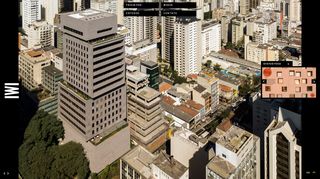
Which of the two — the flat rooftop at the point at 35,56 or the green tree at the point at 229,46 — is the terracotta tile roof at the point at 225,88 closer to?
the green tree at the point at 229,46

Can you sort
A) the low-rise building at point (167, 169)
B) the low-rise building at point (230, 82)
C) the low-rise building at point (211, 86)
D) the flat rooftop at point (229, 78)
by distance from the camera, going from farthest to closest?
1. the flat rooftop at point (229, 78)
2. the low-rise building at point (230, 82)
3. the low-rise building at point (211, 86)
4. the low-rise building at point (167, 169)

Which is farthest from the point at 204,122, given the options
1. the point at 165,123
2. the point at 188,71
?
the point at 188,71

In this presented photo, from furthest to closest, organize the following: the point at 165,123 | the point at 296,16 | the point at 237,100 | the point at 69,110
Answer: the point at 296,16
the point at 237,100
the point at 165,123
the point at 69,110

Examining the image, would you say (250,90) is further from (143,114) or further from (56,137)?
(56,137)

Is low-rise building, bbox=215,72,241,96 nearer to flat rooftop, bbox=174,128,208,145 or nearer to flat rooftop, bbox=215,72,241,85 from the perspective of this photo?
flat rooftop, bbox=215,72,241,85

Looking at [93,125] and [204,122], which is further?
[204,122]

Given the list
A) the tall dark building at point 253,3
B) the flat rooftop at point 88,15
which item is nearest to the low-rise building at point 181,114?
the flat rooftop at point 88,15

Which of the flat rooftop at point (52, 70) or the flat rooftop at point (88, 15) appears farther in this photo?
the flat rooftop at point (52, 70)

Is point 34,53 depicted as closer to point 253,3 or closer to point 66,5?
point 66,5
